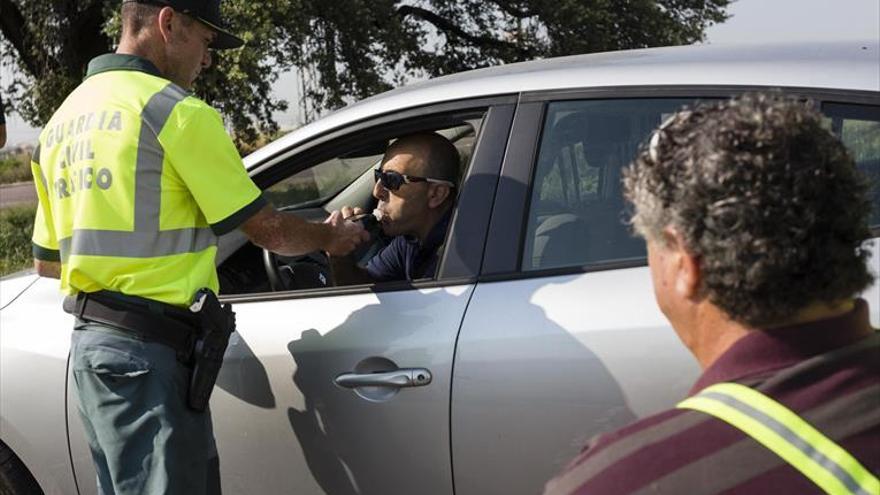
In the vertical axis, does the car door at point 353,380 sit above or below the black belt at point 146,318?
below

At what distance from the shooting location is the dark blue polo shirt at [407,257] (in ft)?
8.83

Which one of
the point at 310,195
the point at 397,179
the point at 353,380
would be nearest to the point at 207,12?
the point at 397,179

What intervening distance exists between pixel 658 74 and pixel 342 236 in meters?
0.86

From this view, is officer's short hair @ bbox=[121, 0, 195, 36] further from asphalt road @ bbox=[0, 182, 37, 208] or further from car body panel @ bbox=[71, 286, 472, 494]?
asphalt road @ bbox=[0, 182, 37, 208]

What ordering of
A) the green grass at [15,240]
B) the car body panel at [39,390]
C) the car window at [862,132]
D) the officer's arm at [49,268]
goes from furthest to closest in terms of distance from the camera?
the green grass at [15,240], the car body panel at [39,390], the officer's arm at [49,268], the car window at [862,132]

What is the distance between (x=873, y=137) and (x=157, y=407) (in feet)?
5.44

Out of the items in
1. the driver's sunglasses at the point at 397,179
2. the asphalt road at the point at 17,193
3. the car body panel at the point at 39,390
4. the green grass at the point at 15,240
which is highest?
the driver's sunglasses at the point at 397,179

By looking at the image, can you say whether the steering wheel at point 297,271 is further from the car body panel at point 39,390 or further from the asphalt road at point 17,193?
the asphalt road at point 17,193

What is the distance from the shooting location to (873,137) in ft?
6.47

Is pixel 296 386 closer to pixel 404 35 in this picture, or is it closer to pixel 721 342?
pixel 721 342

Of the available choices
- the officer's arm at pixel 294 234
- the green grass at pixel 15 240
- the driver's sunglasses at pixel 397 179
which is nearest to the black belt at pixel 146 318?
the officer's arm at pixel 294 234

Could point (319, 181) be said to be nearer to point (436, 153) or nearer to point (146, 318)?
point (436, 153)

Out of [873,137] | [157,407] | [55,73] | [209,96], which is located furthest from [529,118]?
[55,73]

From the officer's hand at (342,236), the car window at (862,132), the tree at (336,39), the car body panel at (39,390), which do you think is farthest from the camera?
the tree at (336,39)
